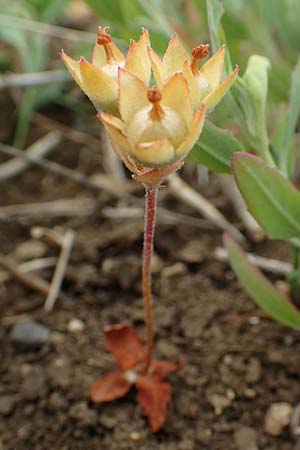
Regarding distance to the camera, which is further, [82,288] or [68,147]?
[68,147]

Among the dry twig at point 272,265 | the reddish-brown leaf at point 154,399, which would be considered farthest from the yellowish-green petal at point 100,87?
the dry twig at point 272,265

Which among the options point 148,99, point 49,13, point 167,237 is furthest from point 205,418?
point 49,13

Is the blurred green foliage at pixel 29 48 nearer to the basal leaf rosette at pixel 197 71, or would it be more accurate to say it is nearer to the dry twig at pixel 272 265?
the dry twig at pixel 272 265

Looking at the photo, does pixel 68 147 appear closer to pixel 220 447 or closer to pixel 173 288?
pixel 173 288

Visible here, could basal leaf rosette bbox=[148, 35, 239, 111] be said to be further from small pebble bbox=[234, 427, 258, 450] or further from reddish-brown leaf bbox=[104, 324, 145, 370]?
small pebble bbox=[234, 427, 258, 450]

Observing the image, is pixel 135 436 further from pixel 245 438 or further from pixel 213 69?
pixel 213 69

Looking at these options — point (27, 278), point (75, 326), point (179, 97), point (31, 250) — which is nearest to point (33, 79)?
point (31, 250)
